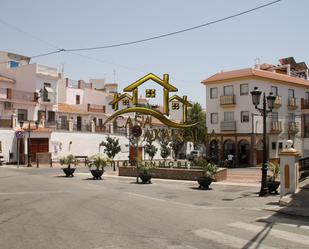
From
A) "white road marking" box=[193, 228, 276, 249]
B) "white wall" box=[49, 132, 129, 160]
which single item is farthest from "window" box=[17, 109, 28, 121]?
"white road marking" box=[193, 228, 276, 249]

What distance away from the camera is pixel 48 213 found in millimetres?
11492

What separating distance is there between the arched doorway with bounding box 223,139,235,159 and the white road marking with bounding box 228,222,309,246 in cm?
3421

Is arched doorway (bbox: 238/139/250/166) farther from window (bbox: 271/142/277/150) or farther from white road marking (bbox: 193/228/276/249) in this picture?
white road marking (bbox: 193/228/276/249)

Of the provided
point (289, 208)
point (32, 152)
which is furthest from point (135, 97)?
point (32, 152)

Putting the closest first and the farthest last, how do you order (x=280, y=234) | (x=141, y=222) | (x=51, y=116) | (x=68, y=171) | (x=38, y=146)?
(x=280, y=234) < (x=141, y=222) < (x=68, y=171) < (x=38, y=146) < (x=51, y=116)

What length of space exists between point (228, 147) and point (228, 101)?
590 cm

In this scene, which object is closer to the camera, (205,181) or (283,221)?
(283,221)

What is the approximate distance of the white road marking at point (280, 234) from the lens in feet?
28.3

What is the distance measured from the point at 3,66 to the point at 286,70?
3919cm

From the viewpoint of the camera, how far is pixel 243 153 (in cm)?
4484

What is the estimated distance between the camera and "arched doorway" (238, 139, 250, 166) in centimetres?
4400

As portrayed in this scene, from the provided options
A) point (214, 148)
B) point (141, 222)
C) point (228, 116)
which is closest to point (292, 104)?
point (228, 116)

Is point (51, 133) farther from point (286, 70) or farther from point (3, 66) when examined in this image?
point (286, 70)

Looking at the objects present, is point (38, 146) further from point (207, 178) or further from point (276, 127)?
point (207, 178)
